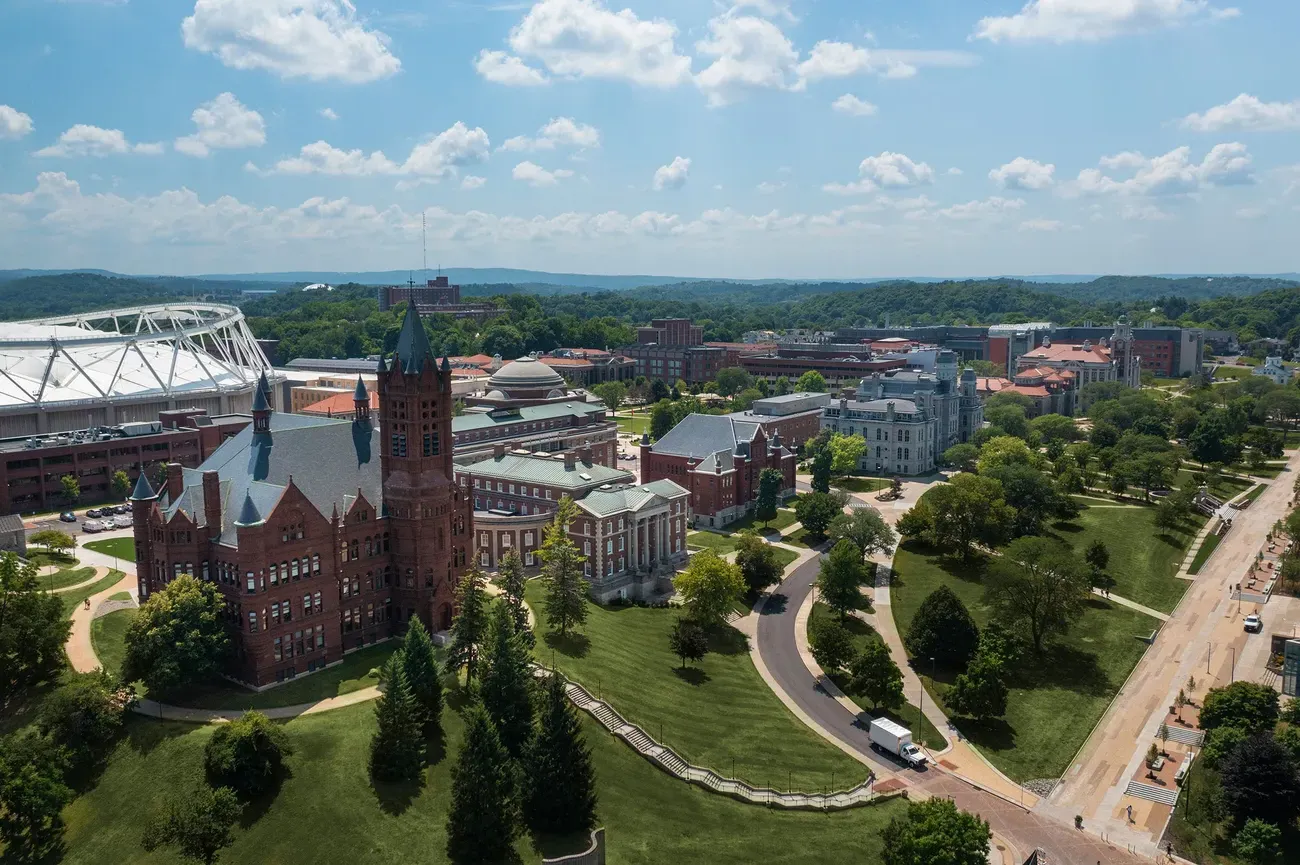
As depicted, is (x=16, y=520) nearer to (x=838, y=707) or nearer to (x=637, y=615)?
(x=637, y=615)

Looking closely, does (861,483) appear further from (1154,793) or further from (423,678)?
(423,678)

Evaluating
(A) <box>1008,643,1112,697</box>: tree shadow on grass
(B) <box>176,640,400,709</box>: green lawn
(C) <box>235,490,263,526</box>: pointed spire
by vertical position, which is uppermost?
(C) <box>235,490,263,526</box>: pointed spire

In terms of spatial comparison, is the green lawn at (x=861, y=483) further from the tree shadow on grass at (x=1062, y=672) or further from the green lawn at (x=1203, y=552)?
the tree shadow on grass at (x=1062, y=672)

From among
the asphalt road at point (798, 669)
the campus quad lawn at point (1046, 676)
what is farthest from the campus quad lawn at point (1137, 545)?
the asphalt road at point (798, 669)


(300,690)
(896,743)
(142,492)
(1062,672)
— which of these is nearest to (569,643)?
(300,690)

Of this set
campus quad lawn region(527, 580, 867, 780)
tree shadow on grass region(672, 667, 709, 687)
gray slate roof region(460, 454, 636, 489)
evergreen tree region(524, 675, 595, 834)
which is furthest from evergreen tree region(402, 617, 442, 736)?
gray slate roof region(460, 454, 636, 489)

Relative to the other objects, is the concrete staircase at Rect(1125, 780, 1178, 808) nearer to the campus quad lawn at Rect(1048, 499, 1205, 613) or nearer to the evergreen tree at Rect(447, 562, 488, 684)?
the campus quad lawn at Rect(1048, 499, 1205, 613)
